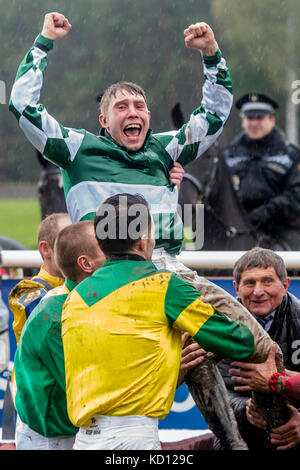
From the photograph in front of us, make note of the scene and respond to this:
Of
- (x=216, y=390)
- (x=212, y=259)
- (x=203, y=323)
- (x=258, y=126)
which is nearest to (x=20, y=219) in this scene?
(x=258, y=126)

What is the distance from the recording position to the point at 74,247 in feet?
11.1

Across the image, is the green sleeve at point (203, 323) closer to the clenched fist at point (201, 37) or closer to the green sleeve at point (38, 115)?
the green sleeve at point (38, 115)

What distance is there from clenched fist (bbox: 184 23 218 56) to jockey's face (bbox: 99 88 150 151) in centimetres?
36

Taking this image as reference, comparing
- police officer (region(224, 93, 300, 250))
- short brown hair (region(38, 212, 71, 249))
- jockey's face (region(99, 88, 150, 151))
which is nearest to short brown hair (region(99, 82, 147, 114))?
jockey's face (region(99, 88, 150, 151))

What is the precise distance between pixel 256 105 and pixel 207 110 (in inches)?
200

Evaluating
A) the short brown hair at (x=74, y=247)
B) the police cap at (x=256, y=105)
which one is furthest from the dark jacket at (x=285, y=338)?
the police cap at (x=256, y=105)

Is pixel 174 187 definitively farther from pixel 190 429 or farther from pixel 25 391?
pixel 190 429

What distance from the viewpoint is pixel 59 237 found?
3.42 metres

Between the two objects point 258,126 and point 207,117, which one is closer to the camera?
point 207,117

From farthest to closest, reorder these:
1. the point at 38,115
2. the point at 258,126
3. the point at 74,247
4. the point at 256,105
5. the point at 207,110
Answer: the point at 256,105 → the point at 258,126 → the point at 207,110 → the point at 38,115 → the point at 74,247

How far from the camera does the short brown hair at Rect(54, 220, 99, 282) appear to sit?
3.38 meters

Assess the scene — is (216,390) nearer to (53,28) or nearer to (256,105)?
(53,28)

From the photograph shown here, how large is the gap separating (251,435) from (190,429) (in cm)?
107

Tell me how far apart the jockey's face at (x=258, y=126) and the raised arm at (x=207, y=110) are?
4673 millimetres
